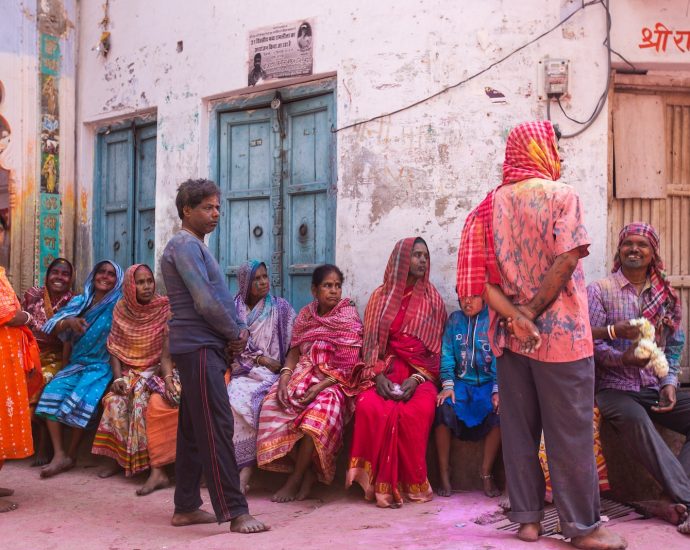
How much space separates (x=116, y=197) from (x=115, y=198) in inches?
0.7

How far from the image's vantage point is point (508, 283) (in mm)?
3805

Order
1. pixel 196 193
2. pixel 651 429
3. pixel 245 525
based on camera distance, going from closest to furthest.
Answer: pixel 245 525 < pixel 196 193 < pixel 651 429

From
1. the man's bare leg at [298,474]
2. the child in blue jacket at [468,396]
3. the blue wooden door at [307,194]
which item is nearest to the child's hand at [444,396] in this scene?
the child in blue jacket at [468,396]

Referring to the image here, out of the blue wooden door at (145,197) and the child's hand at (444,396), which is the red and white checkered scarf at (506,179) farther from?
the blue wooden door at (145,197)

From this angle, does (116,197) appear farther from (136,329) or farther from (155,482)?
(155,482)

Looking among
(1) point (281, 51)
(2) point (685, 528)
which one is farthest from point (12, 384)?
(2) point (685, 528)

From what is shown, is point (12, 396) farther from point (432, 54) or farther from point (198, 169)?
point (432, 54)

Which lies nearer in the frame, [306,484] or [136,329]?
[306,484]

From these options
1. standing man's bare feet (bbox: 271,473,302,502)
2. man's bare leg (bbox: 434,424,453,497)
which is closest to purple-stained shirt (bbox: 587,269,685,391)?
man's bare leg (bbox: 434,424,453,497)

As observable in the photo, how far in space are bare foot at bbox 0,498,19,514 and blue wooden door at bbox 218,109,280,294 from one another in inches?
104

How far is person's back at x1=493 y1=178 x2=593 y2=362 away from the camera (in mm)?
3613

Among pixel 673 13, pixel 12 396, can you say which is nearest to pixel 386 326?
pixel 12 396

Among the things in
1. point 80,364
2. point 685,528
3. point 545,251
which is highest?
point 545,251

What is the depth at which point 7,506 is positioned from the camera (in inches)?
197
